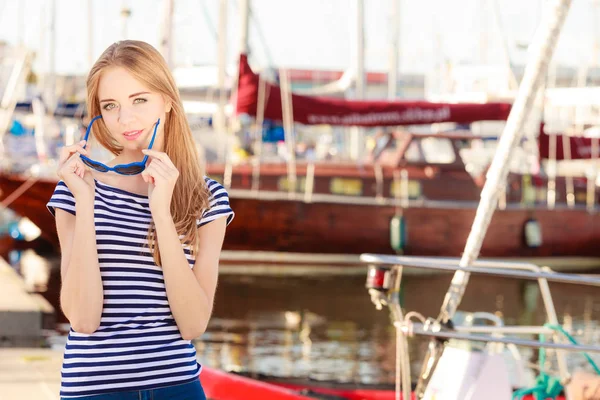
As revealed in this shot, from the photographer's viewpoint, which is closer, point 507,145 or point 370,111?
point 507,145

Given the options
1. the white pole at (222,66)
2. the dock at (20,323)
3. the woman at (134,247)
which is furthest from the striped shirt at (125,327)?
the white pole at (222,66)

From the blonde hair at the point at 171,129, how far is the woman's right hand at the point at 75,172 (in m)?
0.17

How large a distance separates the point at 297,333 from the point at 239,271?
709 centimetres

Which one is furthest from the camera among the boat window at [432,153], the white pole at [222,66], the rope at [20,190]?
the white pole at [222,66]

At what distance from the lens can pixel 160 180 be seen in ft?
7.24

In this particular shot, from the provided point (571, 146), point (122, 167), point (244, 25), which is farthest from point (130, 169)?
point (244, 25)

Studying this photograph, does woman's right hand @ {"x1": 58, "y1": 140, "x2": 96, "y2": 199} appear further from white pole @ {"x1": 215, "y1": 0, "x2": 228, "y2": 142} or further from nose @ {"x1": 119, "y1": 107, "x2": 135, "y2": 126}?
white pole @ {"x1": 215, "y1": 0, "x2": 228, "y2": 142}

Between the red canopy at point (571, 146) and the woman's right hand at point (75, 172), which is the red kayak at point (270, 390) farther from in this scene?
the red canopy at point (571, 146)

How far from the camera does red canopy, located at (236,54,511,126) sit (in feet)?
59.8

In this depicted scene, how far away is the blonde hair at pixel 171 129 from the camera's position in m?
2.29

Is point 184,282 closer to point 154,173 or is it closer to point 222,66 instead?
point 154,173

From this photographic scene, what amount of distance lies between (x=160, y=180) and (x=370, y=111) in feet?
54.8

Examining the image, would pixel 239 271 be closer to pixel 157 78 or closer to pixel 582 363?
pixel 582 363

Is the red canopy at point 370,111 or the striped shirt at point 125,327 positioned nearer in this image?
the striped shirt at point 125,327
